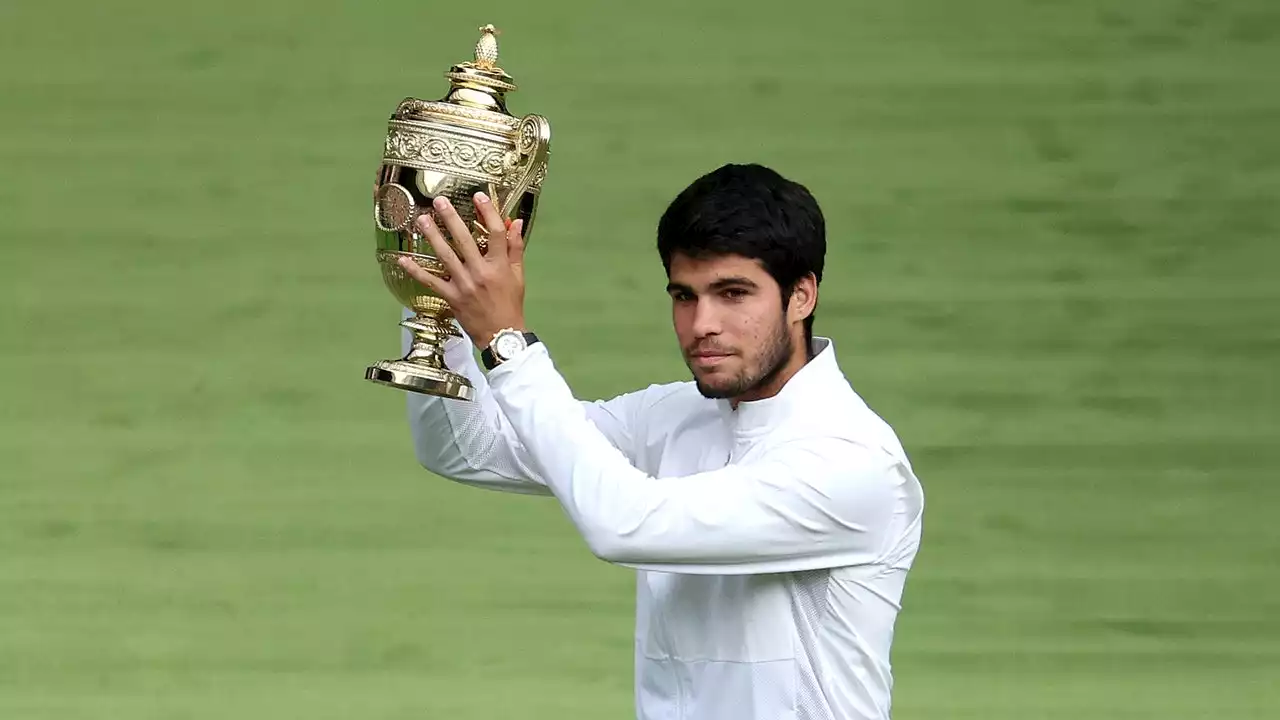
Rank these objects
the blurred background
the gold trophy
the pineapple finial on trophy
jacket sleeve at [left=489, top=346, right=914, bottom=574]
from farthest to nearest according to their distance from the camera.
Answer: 1. the blurred background
2. the pineapple finial on trophy
3. the gold trophy
4. jacket sleeve at [left=489, top=346, right=914, bottom=574]

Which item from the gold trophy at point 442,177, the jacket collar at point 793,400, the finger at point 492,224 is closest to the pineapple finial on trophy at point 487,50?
the gold trophy at point 442,177

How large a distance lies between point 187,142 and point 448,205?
6.77 feet

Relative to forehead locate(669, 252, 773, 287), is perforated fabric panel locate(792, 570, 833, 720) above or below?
below

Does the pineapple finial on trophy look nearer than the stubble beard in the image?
No

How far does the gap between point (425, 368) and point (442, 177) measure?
241 mm

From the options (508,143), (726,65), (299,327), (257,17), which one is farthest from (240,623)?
(508,143)

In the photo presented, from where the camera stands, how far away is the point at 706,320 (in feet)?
7.63

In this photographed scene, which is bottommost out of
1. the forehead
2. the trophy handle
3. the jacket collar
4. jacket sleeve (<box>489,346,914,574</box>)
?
jacket sleeve (<box>489,346,914,574</box>)

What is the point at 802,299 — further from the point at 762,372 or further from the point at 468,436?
the point at 468,436

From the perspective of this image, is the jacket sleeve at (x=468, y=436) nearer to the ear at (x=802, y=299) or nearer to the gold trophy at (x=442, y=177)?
the gold trophy at (x=442, y=177)

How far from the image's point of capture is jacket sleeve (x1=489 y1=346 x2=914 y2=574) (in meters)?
2.26

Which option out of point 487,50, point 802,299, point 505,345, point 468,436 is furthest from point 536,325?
point 505,345

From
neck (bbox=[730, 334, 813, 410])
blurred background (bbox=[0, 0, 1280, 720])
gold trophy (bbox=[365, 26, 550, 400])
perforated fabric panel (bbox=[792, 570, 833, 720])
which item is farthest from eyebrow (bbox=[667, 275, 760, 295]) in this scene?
blurred background (bbox=[0, 0, 1280, 720])

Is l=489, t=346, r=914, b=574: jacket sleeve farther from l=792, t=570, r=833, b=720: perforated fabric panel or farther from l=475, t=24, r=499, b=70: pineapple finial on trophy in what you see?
l=475, t=24, r=499, b=70: pineapple finial on trophy
